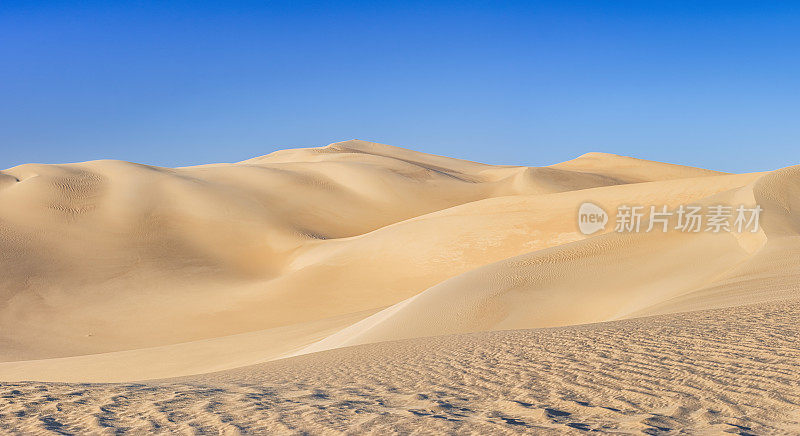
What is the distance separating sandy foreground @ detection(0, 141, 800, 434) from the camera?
196 inches

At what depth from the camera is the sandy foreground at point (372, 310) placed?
498 cm

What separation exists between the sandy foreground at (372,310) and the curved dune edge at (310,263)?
0.39ft

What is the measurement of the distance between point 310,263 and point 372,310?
33.0 ft

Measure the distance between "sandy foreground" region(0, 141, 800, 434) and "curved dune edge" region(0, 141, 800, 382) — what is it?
12 centimetres

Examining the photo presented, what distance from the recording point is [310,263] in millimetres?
31297

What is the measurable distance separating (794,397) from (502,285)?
1203 cm

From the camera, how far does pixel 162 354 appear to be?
17.8 meters
